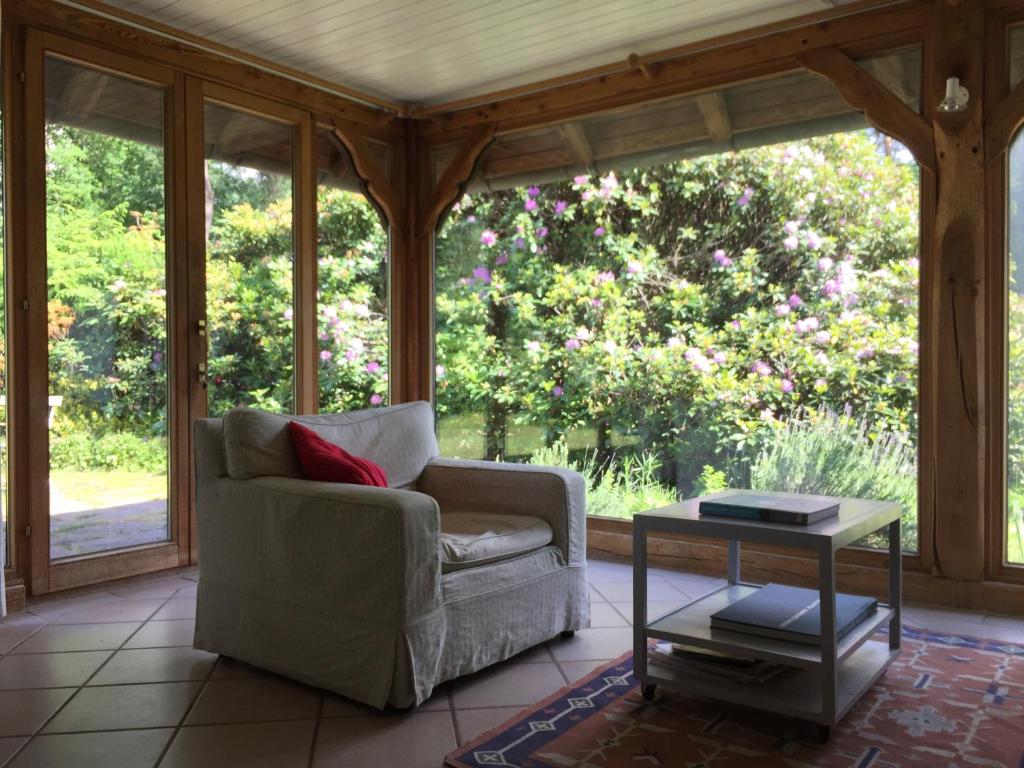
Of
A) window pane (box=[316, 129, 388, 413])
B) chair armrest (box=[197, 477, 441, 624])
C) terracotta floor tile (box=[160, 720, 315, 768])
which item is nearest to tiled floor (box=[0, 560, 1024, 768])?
terracotta floor tile (box=[160, 720, 315, 768])

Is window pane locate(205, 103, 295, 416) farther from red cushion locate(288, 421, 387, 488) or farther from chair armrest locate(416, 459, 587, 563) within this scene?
red cushion locate(288, 421, 387, 488)

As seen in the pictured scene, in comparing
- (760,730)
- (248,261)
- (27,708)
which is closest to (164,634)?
(27,708)

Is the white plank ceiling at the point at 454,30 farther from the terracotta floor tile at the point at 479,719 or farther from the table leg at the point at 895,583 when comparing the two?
the terracotta floor tile at the point at 479,719

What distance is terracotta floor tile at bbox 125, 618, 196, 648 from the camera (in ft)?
9.63

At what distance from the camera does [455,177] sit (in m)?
4.89

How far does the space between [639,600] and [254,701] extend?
3.64 ft

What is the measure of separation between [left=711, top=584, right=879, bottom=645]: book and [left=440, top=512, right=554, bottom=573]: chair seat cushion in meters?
0.63

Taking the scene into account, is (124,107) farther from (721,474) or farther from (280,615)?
(721,474)

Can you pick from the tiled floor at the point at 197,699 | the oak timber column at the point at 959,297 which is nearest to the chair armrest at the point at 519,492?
the tiled floor at the point at 197,699

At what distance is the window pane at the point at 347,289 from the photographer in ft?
15.4

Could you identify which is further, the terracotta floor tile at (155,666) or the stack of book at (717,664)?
the terracotta floor tile at (155,666)

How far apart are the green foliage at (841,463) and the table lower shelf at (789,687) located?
4.05 ft

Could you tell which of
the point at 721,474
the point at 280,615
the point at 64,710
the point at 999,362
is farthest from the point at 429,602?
the point at 999,362

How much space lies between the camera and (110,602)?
343cm
